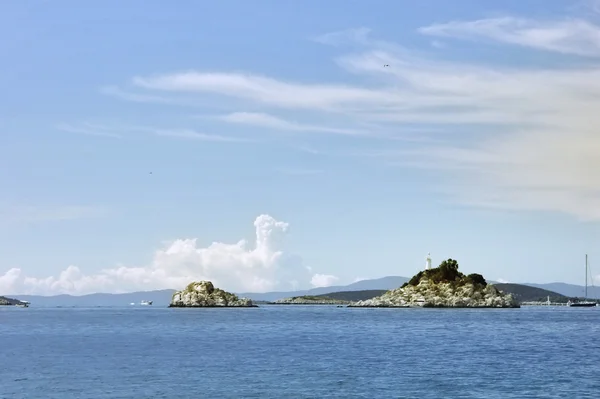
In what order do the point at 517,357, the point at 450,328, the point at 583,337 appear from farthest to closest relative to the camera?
the point at 450,328 < the point at 583,337 < the point at 517,357

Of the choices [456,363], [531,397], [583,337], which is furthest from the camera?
[583,337]

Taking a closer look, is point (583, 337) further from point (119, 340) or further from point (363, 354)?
point (119, 340)

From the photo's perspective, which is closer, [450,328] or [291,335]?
[291,335]

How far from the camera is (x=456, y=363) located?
3322 inches

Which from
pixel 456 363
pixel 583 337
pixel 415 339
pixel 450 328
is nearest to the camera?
pixel 456 363

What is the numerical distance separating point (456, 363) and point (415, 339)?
125ft

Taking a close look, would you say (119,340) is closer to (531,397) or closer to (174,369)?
(174,369)

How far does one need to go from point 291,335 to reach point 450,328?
34.2 metres

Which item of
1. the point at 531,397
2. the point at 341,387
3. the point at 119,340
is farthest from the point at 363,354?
the point at 119,340

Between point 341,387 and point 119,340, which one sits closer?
point 341,387

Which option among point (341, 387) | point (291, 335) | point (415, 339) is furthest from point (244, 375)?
point (291, 335)

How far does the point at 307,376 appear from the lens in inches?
2849

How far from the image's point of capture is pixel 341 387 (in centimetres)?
6506

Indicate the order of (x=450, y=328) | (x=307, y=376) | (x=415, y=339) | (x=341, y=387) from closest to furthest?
(x=341, y=387) → (x=307, y=376) → (x=415, y=339) → (x=450, y=328)
